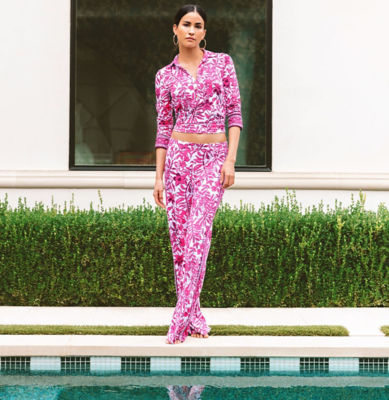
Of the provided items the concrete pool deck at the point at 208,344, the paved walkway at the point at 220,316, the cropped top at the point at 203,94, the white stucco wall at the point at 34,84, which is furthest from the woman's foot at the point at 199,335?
the white stucco wall at the point at 34,84

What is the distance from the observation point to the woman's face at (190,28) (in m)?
5.75

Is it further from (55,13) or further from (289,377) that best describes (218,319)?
(55,13)

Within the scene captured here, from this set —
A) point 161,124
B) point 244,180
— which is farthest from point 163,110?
point 244,180

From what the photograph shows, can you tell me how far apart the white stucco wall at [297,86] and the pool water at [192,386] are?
5152 millimetres

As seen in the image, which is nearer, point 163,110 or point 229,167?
point 229,167

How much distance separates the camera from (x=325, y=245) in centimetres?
802

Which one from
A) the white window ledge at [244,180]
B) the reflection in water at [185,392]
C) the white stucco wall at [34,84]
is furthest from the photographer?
the white stucco wall at [34,84]

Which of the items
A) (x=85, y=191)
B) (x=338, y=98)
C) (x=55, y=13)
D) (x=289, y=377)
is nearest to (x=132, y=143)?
(x=85, y=191)

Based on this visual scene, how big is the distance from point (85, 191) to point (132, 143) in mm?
927

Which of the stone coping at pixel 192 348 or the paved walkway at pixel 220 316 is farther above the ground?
the stone coping at pixel 192 348

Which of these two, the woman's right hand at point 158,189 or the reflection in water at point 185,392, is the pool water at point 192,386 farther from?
the woman's right hand at point 158,189

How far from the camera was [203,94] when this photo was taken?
5797 mm

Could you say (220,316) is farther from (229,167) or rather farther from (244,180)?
(244,180)

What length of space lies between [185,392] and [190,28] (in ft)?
8.44
